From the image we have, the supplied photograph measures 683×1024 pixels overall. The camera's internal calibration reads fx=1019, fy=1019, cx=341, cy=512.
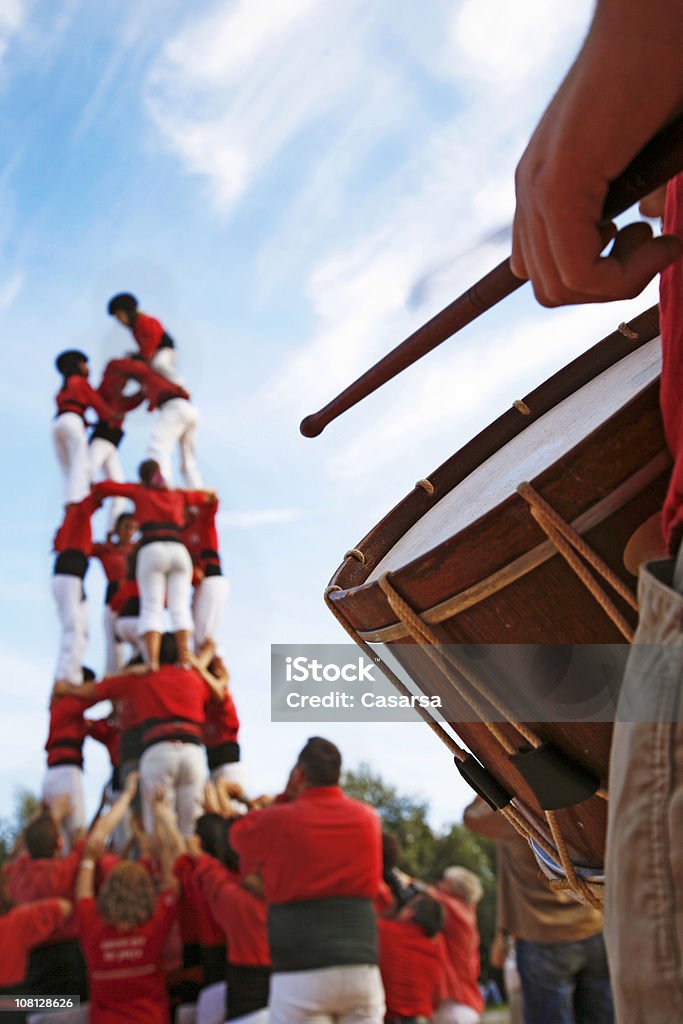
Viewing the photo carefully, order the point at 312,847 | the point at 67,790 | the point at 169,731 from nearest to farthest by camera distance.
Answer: the point at 312,847 → the point at 169,731 → the point at 67,790

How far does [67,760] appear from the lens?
266 inches

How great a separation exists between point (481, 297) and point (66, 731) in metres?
6.45

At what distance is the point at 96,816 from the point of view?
6664mm

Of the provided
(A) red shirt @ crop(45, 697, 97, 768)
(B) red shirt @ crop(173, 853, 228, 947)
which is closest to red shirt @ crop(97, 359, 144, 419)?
(A) red shirt @ crop(45, 697, 97, 768)

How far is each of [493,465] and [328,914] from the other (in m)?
2.73

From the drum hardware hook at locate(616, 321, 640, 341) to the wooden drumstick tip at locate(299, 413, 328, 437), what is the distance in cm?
51

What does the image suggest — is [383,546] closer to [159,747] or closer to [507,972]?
[159,747]

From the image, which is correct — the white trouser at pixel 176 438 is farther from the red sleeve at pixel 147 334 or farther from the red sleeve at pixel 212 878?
the red sleeve at pixel 212 878

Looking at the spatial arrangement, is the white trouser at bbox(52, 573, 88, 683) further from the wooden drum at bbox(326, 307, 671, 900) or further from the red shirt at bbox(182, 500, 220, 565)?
the wooden drum at bbox(326, 307, 671, 900)

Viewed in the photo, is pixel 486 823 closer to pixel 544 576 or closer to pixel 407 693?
pixel 407 693

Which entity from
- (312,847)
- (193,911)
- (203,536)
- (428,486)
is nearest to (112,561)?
(203,536)

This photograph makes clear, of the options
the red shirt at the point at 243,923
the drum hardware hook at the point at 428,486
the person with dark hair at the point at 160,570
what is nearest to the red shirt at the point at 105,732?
the person with dark hair at the point at 160,570

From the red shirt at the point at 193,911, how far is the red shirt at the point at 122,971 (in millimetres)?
347

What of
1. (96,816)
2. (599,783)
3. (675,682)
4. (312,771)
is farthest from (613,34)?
(96,816)
